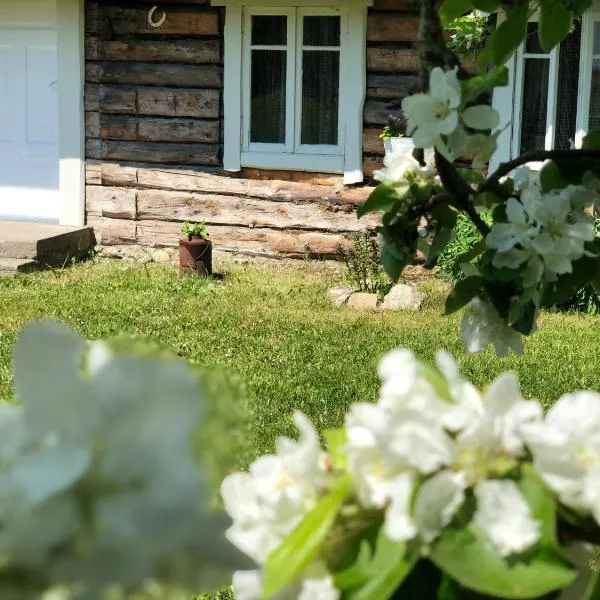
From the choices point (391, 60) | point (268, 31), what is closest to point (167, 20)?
point (268, 31)

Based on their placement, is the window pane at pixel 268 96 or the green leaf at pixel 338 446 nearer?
the green leaf at pixel 338 446

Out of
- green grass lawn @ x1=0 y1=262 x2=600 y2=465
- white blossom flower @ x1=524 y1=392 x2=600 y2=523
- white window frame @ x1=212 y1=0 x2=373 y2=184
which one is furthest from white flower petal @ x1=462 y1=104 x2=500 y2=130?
white window frame @ x1=212 y1=0 x2=373 y2=184

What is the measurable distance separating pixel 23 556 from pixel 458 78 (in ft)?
3.77

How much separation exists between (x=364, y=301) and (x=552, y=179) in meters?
6.33

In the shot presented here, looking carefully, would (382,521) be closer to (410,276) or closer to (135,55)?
(410,276)

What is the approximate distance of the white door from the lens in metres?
10.1

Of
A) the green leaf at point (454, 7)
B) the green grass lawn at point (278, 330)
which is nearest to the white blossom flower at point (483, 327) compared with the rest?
the green leaf at point (454, 7)

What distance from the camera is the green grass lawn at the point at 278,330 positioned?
554 centimetres

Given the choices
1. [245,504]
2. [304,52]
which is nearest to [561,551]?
[245,504]

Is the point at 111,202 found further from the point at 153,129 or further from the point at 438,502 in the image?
the point at 438,502

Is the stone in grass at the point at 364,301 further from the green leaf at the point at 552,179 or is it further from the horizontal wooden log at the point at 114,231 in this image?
the green leaf at the point at 552,179

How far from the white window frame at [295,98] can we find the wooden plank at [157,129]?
19cm

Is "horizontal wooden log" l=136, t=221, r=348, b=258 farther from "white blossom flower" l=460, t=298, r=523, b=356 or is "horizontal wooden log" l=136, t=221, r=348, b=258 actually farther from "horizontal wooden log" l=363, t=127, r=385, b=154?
"white blossom flower" l=460, t=298, r=523, b=356

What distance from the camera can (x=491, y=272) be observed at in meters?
1.50
